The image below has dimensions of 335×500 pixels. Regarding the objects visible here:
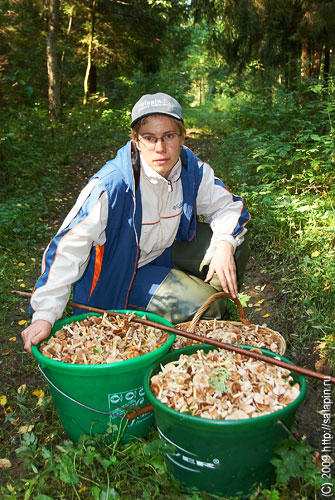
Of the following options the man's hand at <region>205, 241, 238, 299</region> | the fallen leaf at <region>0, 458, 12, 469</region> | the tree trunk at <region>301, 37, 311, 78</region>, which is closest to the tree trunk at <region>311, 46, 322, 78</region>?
the tree trunk at <region>301, 37, 311, 78</region>

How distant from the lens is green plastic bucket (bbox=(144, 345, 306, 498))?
1.43 m

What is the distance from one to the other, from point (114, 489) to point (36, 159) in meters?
6.83

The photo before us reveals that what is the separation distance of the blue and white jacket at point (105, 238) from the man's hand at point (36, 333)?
0.11 ft

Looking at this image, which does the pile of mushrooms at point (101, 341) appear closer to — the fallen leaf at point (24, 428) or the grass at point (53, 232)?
the grass at point (53, 232)

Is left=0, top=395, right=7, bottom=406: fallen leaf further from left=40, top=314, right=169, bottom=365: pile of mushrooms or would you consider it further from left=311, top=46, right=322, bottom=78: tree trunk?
left=311, top=46, right=322, bottom=78: tree trunk

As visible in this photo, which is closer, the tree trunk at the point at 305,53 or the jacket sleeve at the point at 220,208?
the jacket sleeve at the point at 220,208

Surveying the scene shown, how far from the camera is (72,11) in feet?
37.2

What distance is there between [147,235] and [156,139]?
0.58 m

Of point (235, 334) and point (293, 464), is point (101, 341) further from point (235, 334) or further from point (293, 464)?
point (293, 464)

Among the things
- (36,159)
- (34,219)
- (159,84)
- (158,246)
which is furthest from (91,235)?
(159,84)

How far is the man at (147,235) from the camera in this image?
6.59 feet

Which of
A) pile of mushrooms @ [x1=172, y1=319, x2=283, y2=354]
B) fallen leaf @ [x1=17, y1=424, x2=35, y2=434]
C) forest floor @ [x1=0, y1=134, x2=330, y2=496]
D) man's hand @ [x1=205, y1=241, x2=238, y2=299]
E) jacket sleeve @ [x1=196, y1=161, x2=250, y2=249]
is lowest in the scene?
fallen leaf @ [x1=17, y1=424, x2=35, y2=434]

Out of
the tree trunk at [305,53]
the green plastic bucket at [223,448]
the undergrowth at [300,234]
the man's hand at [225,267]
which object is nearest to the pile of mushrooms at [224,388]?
the green plastic bucket at [223,448]

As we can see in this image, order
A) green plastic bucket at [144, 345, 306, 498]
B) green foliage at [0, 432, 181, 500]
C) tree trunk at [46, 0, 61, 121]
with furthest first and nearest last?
1. tree trunk at [46, 0, 61, 121]
2. green foliage at [0, 432, 181, 500]
3. green plastic bucket at [144, 345, 306, 498]
